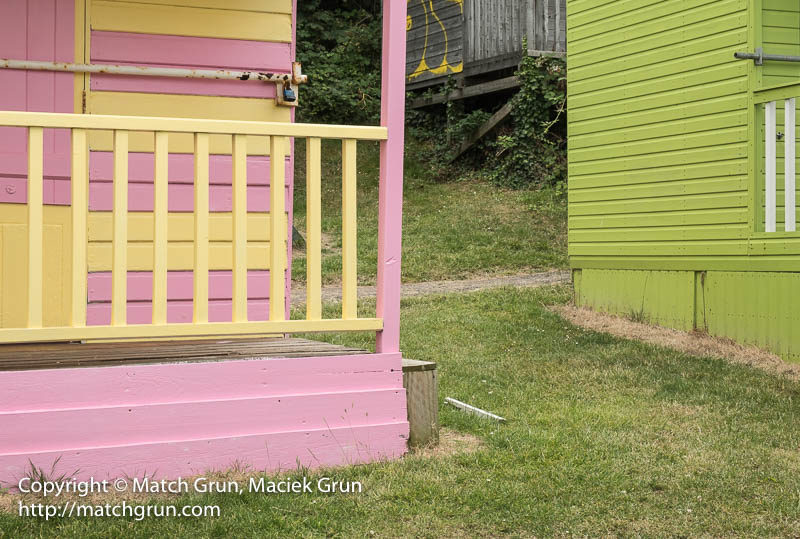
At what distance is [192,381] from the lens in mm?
3982

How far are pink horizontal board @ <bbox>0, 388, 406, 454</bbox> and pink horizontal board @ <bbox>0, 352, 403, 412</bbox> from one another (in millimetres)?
34

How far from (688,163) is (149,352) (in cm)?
551

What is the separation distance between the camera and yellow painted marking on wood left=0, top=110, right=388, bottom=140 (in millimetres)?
3766

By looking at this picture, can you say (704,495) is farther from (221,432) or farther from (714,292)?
(714,292)

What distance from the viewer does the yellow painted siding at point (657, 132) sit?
7.86m

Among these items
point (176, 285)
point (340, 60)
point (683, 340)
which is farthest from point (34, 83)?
point (340, 60)

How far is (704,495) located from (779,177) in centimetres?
452

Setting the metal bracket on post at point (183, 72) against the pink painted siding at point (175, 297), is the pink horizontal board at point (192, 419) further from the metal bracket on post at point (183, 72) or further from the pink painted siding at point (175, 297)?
the metal bracket on post at point (183, 72)

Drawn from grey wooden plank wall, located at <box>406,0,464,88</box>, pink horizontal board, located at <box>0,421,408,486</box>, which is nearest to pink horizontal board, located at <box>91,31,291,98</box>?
pink horizontal board, located at <box>0,421,408,486</box>

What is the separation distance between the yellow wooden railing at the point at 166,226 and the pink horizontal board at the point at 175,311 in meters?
1.31

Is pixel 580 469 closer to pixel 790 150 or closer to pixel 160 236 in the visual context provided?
pixel 160 236

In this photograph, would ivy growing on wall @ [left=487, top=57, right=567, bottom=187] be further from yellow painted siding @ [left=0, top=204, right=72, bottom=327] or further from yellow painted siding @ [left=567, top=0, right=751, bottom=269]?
yellow painted siding @ [left=0, top=204, right=72, bottom=327]

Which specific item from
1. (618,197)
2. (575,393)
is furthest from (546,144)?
(575,393)

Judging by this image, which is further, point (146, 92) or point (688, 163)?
point (688, 163)
